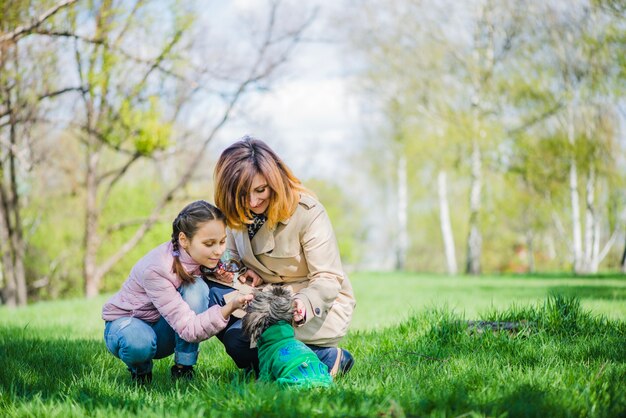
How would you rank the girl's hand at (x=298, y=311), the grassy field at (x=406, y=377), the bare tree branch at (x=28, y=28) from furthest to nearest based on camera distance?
the bare tree branch at (x=28, y=28) < the girl's hand at (x=298, y=311) < the grassy field at (x=406, y=377)

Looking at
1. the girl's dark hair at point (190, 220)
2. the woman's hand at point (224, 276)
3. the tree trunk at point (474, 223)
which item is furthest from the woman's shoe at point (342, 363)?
the tree trunk at point (474, 223)

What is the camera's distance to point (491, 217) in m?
23.5

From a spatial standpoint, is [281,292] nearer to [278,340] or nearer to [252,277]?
[278,340]

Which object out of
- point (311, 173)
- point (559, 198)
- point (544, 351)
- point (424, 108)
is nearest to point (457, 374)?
point (544, 351)

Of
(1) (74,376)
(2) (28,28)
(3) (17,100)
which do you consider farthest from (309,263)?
(3) (17,100)

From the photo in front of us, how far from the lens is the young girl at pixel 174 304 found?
11.2 ft

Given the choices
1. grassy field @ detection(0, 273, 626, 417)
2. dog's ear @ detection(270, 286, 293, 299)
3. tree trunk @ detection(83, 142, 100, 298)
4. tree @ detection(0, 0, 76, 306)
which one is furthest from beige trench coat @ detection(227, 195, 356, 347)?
tree trunk @ detection(83, 142, 100, 298)

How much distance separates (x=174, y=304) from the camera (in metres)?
3.44

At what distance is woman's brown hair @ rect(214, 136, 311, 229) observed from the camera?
3514mm

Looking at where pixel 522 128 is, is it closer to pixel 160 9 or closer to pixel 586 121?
pixel 586 121

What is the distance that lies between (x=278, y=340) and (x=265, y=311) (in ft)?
0.59

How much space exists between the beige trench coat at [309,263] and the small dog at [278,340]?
29cm

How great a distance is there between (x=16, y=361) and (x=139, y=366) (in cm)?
108

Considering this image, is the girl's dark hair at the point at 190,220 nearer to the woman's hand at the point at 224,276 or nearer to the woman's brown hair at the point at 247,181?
the woman's brown hair at the point at 247,181
